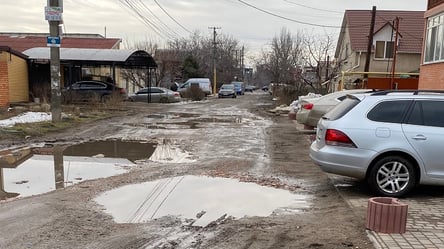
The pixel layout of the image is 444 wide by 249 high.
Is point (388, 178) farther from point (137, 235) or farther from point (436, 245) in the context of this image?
point (137, 235)

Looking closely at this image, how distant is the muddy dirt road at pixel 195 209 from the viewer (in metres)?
5.04

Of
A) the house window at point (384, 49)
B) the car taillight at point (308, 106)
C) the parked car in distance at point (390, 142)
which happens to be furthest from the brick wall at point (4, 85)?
the house window at point (384, 49)

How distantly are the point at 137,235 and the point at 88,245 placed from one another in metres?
0.57

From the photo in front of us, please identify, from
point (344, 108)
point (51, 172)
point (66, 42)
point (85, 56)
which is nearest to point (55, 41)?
point (51, 172)

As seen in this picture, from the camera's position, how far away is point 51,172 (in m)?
8.86

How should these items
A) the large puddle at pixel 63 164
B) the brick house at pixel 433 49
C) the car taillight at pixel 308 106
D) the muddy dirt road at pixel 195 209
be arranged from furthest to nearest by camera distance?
the brick house at pixel 433 49 → the car taillight at pixel 308 106 → the large puddle at pixel 63 164 → the muddy dirt road at pixel 195 209

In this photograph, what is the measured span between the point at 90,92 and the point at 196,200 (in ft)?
75.3

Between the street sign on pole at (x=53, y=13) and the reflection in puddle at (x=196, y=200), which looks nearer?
the reflection in puddle at (x=196, y=200)

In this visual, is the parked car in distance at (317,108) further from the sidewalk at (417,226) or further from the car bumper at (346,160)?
the sidewalk at (417,226)

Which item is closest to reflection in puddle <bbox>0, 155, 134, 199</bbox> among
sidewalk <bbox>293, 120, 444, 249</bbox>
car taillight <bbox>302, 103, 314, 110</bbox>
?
sidewalk <bbox>293, 120, 444, 249</bbox>

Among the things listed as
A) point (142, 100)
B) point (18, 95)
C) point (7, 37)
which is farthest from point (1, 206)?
point (7, 37)

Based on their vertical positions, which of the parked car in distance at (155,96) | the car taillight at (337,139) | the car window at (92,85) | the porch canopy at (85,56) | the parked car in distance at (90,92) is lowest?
the parked car in distance at (155,96)

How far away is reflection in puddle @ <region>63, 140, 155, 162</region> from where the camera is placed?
10.9 m

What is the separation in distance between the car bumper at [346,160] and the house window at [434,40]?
10.7 metres
